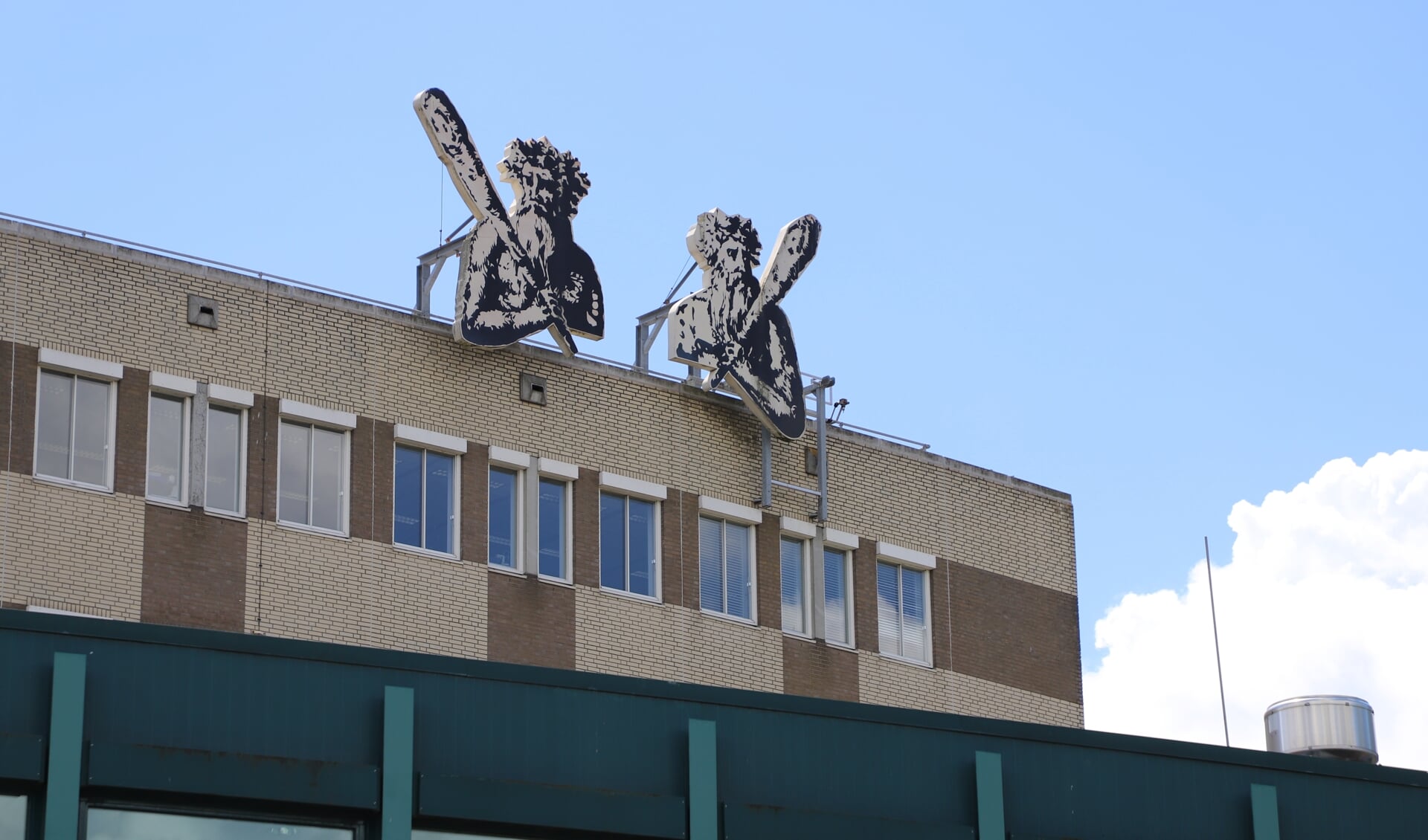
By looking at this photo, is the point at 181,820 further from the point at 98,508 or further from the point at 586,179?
the point at 586,179

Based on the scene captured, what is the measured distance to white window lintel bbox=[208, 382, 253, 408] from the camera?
1348 inches

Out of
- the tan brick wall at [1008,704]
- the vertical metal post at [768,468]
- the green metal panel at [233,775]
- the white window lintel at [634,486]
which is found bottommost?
the green metal panel at [233,775]

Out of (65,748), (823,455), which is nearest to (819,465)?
(823,455)

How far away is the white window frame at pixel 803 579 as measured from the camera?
1593 inches

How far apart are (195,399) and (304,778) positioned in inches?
579

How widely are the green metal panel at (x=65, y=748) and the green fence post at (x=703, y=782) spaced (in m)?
5.90

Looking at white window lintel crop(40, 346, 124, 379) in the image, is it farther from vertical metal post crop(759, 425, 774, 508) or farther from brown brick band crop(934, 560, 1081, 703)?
brown brick band crop(934, 560, 1081, 703)

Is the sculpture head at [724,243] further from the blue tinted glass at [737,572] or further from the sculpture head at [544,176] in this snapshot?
the blue tinted glass at [737,572]

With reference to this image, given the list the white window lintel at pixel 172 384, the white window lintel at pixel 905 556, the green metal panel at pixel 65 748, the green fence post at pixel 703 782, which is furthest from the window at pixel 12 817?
the white window lintel at pixel 905 556

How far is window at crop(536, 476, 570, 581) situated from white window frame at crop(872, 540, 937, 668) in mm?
7005

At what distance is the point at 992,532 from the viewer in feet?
147

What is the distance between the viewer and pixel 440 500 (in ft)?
120

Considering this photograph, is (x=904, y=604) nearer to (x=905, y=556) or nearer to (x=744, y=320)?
(x=905, y=556)

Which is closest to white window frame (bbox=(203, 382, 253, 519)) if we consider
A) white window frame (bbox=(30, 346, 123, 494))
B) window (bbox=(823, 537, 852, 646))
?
white window frame (bbox=(30, 346, 123, 494))
